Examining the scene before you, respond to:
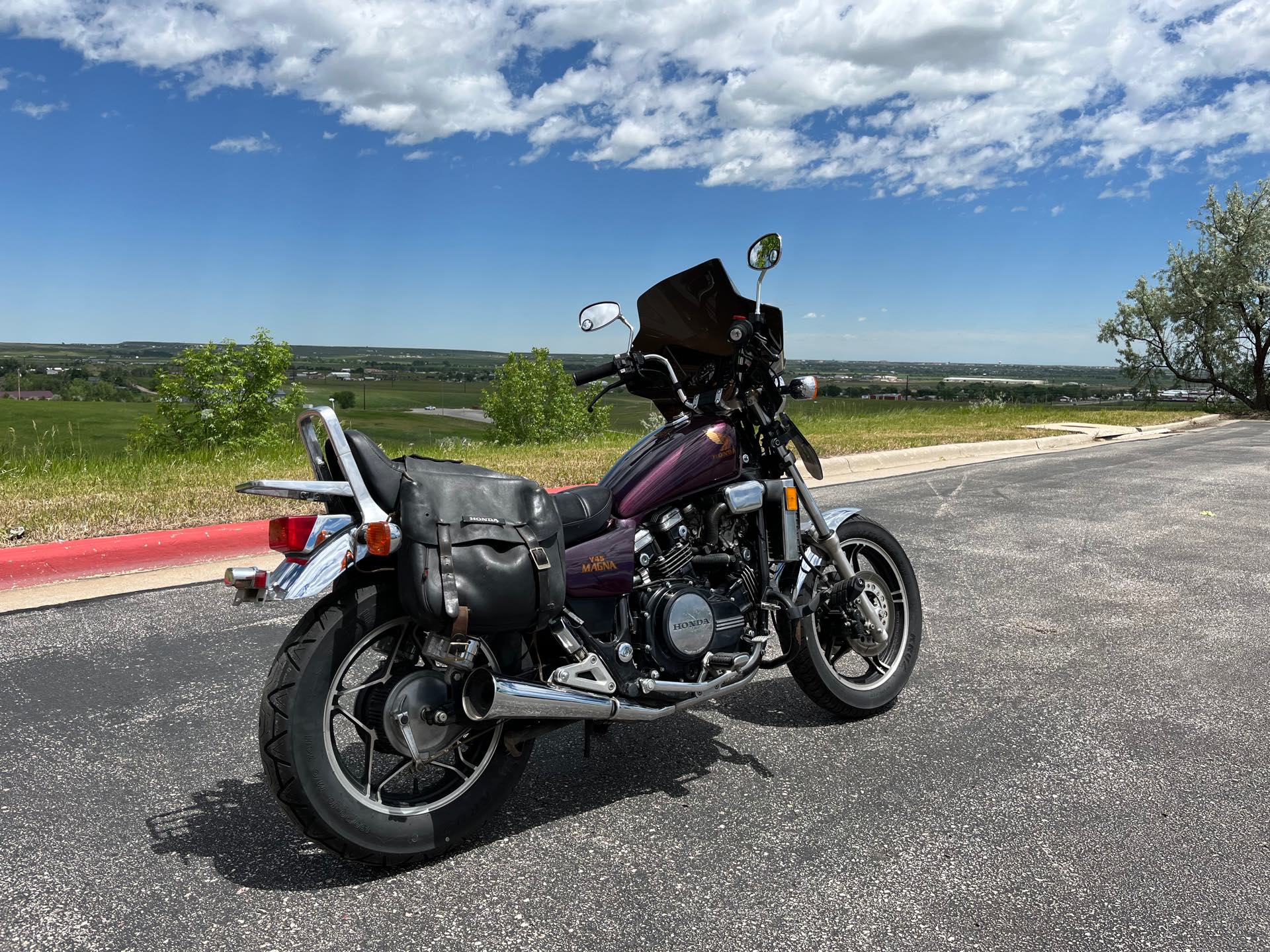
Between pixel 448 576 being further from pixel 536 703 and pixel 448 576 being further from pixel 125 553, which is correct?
pixel 125 553

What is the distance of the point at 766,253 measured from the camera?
3463 millimetres

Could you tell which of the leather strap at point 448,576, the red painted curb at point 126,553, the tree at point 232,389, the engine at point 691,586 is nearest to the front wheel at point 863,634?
the engine at point 691,586

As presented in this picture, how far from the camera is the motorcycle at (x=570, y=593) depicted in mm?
2596

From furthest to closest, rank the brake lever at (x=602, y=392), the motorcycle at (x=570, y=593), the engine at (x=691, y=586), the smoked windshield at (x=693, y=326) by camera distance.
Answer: the brake lever at (x=602, y=392) < the smoked windshield at (x=693, y=326) < the engine at (x=691, y=586) < the motorcycle at (x=570, y=593)

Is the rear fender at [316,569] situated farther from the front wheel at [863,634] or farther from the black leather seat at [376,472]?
the front wheel at [863,634]

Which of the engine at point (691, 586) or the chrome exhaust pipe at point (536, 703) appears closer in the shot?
the chrome exhaust pipe at point (536, 703)

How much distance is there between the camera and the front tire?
2568mm

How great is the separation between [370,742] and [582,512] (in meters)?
0.93

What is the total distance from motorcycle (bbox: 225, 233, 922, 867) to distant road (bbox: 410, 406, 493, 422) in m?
94.6

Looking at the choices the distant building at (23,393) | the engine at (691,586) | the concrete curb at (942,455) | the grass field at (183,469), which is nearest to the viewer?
the engine at (691,586)

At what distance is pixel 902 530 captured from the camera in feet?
26.4

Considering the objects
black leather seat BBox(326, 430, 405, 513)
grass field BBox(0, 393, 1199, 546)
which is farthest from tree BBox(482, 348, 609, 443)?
black leather seat BBox(326, 430, 405, 513)

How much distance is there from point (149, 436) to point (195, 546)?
29.0 metres

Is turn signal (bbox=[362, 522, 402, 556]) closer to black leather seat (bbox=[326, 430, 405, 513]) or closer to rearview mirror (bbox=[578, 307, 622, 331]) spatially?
black leather seat (bbox=[326, 430, 405, 513])
